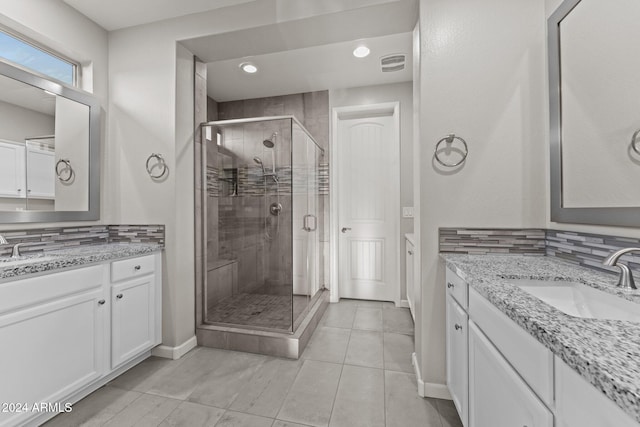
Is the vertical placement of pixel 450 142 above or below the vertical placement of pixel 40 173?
above

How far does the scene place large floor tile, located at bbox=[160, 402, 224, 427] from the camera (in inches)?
58.6

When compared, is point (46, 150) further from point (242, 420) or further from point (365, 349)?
point (365, 349)

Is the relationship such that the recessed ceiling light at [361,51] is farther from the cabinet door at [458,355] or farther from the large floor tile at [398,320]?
the large floor tile at [398,320]

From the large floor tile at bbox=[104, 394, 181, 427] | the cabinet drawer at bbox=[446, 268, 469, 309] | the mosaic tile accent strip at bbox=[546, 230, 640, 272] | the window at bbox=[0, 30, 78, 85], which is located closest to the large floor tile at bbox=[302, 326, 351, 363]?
the large floor tile at bbox=[104, 394, 181, 427]

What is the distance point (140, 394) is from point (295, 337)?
1.06 m

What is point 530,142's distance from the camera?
164 centimetres

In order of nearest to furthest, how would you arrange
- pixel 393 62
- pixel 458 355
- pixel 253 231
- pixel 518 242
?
pixel 458 355 → pixel 518 242 → pixel 253 231 → pixel 393 62

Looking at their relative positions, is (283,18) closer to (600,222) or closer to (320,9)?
(320,9)

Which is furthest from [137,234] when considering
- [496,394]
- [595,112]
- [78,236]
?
[595,112]

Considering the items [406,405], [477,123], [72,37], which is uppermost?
[72,37]

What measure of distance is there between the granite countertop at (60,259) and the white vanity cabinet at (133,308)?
0.07m

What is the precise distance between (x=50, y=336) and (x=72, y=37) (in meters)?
2.17

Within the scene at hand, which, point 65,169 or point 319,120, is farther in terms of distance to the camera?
point 319,120

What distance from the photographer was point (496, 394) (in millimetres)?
958
